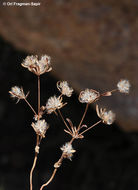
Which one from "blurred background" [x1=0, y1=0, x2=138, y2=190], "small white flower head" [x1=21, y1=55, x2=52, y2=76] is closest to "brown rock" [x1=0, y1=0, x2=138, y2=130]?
"blurred background" [x1=0, y1=0, x2=138, y2=190]

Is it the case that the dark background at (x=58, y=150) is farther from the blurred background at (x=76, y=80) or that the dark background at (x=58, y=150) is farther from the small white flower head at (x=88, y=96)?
the small white flower head at (x=88, y=96)

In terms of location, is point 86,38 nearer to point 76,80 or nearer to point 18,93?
point 76,80

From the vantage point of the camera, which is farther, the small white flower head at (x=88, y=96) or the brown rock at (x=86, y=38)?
the brown rock at (x=86, y=38)

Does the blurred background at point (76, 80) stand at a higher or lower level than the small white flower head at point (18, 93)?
higher

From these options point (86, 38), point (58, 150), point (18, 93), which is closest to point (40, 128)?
point (18, 93)

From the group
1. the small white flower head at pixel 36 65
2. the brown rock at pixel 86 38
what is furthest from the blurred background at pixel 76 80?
the small white flower head at pixel 36 65

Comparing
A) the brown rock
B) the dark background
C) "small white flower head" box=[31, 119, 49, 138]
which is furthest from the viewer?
the dark background

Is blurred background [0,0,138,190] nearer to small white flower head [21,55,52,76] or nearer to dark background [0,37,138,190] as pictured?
dark background [0,37,138,190]

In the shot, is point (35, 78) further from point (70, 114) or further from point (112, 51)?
point (112, 51)

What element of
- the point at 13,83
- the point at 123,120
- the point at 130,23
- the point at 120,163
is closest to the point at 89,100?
the point at 130,23
